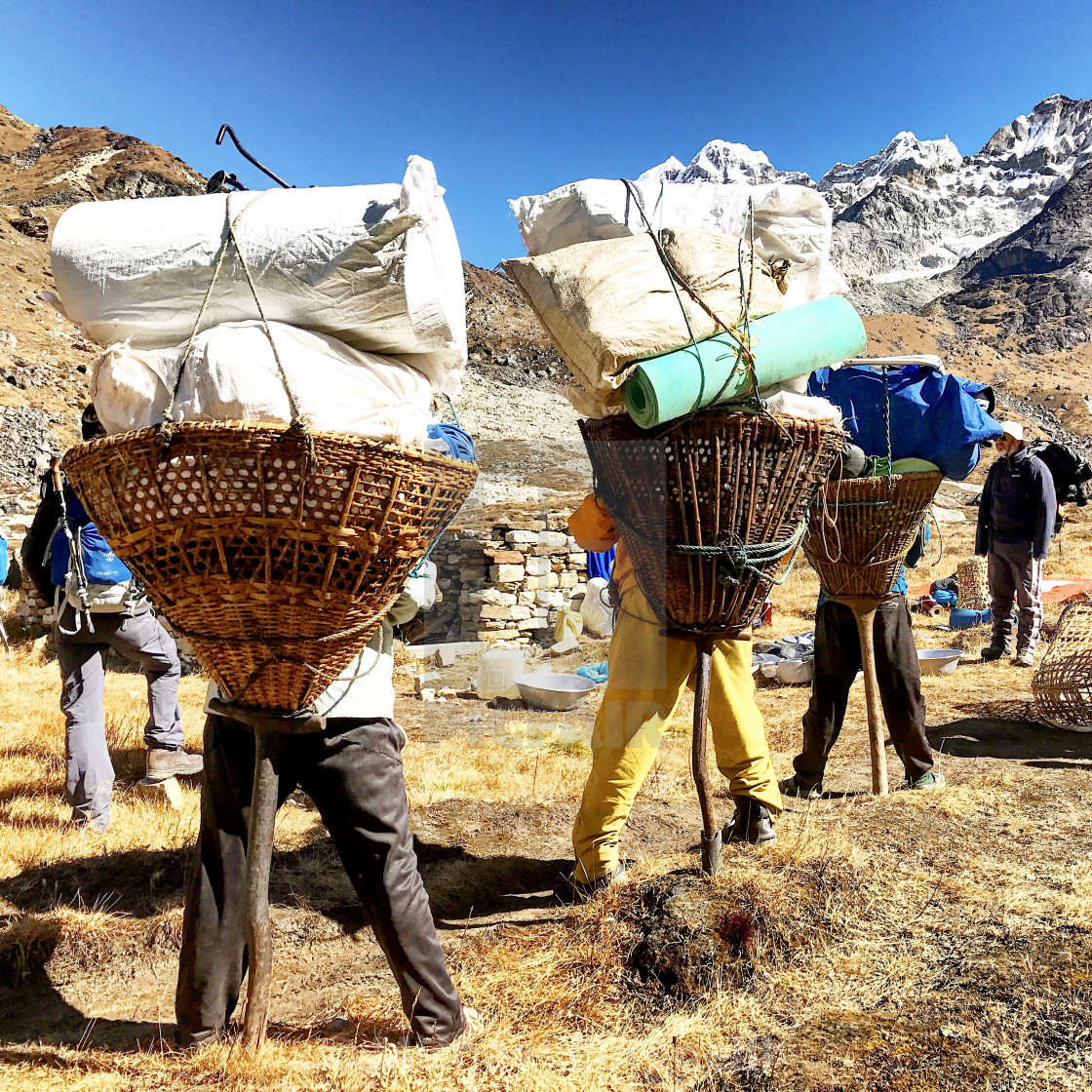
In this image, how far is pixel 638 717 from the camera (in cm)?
269

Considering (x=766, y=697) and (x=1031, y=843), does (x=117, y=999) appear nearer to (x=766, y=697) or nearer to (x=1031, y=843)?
(x=1031, y=843)

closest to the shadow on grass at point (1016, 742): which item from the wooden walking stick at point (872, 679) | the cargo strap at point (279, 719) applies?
the wooden walking stick at point (872, 679)

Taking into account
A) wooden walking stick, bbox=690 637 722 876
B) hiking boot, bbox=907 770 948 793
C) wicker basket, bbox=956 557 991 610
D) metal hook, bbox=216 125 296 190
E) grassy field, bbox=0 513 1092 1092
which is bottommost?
grassy field, bbox=0 513 1092 1092

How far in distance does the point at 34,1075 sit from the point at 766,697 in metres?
5.79

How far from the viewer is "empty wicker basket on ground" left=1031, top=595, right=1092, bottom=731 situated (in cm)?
501

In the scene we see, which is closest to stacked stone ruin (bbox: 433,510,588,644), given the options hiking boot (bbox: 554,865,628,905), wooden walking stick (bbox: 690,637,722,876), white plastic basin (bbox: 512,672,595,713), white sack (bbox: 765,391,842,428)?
white plastic basin (bbox: 512,672,595,713)

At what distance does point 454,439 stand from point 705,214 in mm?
1076

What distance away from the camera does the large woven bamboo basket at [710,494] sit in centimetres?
204

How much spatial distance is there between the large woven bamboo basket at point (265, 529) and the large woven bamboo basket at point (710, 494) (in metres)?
0.67

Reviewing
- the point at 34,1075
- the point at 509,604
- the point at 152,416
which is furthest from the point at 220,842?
the point at 509,604

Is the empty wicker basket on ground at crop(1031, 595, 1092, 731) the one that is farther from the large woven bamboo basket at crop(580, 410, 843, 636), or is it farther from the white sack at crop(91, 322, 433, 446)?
the white sack at crop(91, 322, 433, 446)

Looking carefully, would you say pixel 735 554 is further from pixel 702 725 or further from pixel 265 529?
pixel 265 529

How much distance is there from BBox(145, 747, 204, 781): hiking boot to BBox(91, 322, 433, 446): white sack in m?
3.13

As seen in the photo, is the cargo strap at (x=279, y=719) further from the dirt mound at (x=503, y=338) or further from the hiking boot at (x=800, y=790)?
the dirt mound at (x=503, y=338)
